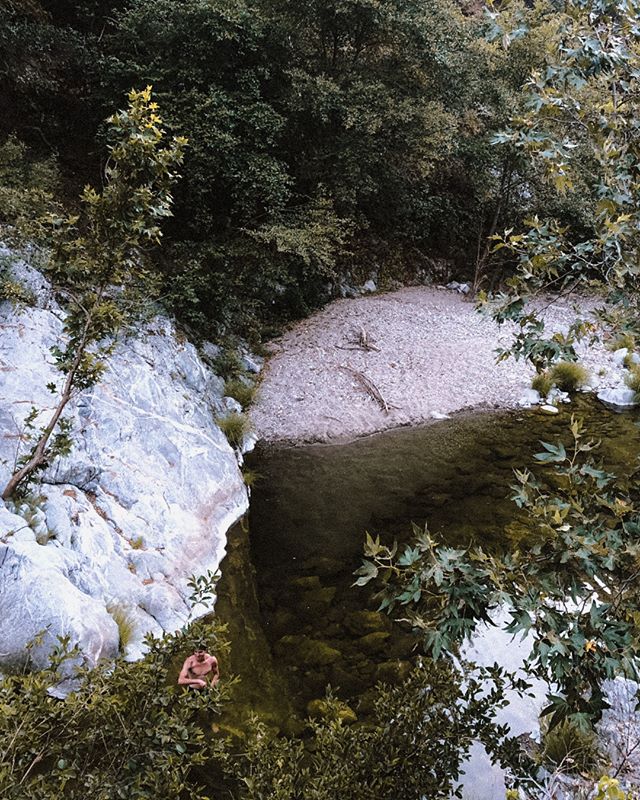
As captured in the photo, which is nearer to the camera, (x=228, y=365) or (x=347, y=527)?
(x=347, y=527)

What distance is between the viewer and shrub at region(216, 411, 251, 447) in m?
8.38

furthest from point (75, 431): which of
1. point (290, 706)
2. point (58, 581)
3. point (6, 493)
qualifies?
point (290, 706)

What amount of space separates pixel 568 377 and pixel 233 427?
23.9 ft

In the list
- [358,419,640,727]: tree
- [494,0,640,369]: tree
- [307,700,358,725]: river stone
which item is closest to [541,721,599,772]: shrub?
[307,700,358,725]: river stone

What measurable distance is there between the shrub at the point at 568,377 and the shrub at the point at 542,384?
289 millimetres

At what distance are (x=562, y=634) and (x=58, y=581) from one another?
4.09 m

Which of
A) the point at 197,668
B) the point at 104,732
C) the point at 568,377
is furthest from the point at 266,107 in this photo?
the point at 104,732

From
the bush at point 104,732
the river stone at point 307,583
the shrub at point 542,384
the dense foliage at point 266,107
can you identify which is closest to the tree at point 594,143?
the bush at point 104,732

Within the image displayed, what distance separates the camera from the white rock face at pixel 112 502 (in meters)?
4.21

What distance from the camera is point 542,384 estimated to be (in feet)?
34.8

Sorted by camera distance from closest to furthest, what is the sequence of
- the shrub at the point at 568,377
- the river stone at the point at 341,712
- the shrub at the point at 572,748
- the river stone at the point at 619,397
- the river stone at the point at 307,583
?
1. the shrub at the point at 572,748
2. the river stone at the point at 341,712
3. the river stone at the point at 307,583
4. the river stone at the point at 619,397
5. the shrub at the point at 568,377

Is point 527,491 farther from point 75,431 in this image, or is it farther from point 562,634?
point 75,431

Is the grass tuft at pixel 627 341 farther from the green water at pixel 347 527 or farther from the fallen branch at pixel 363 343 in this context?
the fallen branch at pixel 363 343

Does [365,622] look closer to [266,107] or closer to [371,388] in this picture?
[371,388]
